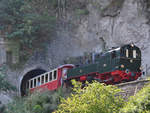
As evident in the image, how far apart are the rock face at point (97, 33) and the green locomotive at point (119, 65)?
6.83 m

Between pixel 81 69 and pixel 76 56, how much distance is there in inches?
440

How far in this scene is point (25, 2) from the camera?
30.8m

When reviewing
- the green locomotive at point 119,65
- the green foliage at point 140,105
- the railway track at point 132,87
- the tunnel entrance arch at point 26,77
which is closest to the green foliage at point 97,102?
the green foliage at point 140,105

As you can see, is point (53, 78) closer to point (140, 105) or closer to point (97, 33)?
point (97, 33)

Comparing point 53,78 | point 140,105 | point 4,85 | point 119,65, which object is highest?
point 140,105

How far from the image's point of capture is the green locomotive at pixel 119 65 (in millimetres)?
16359

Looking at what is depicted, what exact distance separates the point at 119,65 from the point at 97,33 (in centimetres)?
1393

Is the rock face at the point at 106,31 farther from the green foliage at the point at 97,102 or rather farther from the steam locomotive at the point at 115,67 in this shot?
the green foliage at the point at 97,102

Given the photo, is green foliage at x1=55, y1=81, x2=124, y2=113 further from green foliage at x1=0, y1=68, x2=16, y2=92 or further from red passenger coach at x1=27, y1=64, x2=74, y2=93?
green foliage at x1=0, y1=68, x2=16, y2=92

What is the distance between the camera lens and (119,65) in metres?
16.3

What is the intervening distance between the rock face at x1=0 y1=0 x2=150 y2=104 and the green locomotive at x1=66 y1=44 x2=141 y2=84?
683 centimetres

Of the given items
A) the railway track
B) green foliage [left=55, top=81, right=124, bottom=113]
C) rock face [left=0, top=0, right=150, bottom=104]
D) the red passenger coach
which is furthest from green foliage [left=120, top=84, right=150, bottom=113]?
rock face [left=0, top=0, right=150, bottom=104]

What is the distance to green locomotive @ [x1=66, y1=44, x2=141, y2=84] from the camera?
16.4 metres

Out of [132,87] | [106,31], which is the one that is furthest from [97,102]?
[106,31]
